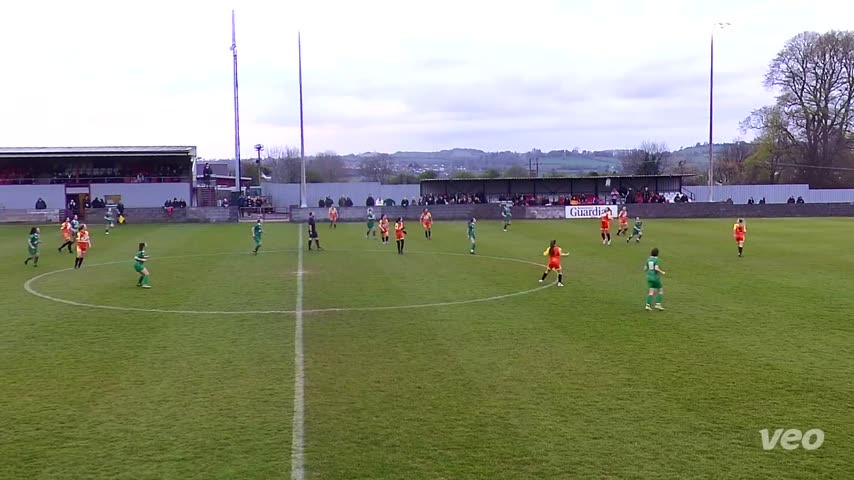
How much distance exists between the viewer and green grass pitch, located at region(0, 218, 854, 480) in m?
9.41

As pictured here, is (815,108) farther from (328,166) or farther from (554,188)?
(328,166)

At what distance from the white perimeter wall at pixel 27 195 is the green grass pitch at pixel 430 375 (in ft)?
170

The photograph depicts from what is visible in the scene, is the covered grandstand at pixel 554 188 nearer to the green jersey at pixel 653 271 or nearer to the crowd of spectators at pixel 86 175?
the crowd of spectators at pixel 86 175

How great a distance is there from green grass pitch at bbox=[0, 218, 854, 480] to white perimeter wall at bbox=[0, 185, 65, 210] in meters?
51.8

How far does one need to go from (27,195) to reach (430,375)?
7315 centimetres

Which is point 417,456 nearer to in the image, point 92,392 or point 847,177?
point 92,392

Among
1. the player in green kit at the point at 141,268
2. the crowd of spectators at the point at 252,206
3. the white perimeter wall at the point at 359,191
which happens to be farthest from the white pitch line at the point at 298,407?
the white perimeter wall at the point at 359,191

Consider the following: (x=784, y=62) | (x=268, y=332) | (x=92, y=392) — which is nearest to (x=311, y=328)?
(x=268, y=332)

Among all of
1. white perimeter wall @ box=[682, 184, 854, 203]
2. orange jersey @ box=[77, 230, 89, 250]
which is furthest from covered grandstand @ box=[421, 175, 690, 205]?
orange jersey @ box=[77, 230, 89, 250]

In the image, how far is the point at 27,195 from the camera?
243ft

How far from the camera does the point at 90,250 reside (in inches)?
1532

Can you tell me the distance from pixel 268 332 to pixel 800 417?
11.2 m

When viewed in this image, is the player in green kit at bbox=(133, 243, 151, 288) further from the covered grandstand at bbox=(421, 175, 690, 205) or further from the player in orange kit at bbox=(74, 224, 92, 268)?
the covered grandstand at bbox=(421, 175, 690, 205)

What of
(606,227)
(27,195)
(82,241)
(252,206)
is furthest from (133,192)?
(606,227)
